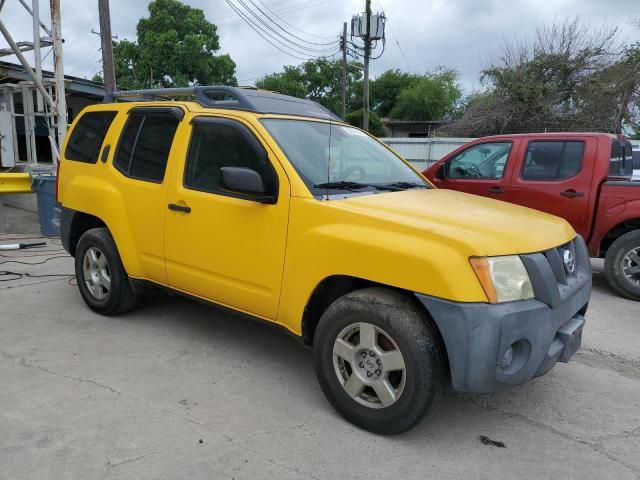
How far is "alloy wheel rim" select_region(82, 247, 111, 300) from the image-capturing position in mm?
4777

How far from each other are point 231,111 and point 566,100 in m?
23.1

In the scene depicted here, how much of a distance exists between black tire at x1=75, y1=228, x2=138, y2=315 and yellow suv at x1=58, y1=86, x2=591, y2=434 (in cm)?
1

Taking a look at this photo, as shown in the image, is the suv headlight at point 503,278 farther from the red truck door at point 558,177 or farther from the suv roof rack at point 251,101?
the red truck door at point 558,177

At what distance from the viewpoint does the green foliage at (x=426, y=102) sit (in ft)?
168

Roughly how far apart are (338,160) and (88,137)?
8.77ft

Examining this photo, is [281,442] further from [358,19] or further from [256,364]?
[358,19]

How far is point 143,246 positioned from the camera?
4.34 metres

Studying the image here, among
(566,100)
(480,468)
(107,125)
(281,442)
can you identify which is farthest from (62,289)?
(566,100)

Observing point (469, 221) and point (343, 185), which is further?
point (343, 185)

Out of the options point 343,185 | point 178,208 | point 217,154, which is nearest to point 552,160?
point 343,185

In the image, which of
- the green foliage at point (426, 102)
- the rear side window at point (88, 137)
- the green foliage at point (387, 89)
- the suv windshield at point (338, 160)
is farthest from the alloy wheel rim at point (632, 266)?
the green foliage at point (387, 89)

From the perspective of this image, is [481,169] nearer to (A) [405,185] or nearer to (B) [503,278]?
(A) [405,185]

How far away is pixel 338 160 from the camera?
381 cm

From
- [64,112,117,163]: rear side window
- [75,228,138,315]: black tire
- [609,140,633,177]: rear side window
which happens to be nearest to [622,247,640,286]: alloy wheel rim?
[609,140,633,177]: rear side window
